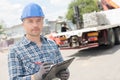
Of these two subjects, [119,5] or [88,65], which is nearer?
[88,65]

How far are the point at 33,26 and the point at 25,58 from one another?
11.5 inches

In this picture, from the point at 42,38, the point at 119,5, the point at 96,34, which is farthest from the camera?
the point at 119,5

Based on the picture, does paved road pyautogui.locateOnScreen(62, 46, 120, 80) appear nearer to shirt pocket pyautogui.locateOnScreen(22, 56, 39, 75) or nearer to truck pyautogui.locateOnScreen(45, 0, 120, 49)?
truck pyautogui.locateOnScreen(45, 0, 120, 49)

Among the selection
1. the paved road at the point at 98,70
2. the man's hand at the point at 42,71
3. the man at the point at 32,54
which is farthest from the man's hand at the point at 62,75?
the paved road at the point at 98,70

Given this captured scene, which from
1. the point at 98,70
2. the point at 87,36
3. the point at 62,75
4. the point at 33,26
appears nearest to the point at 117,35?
the point at 87,36

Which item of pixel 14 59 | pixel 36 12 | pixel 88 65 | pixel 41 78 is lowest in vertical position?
pixel 88 65

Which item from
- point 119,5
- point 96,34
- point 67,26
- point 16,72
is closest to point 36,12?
point 16,72

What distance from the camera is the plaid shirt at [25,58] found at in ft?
9.22

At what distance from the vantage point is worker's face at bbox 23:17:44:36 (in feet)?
9.58

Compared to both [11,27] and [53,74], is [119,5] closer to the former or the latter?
[53,74]

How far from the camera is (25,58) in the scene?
2863mm

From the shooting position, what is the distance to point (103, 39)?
15711mm

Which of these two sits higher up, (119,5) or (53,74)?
(119,5)

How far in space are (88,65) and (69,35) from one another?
3.73 metres
